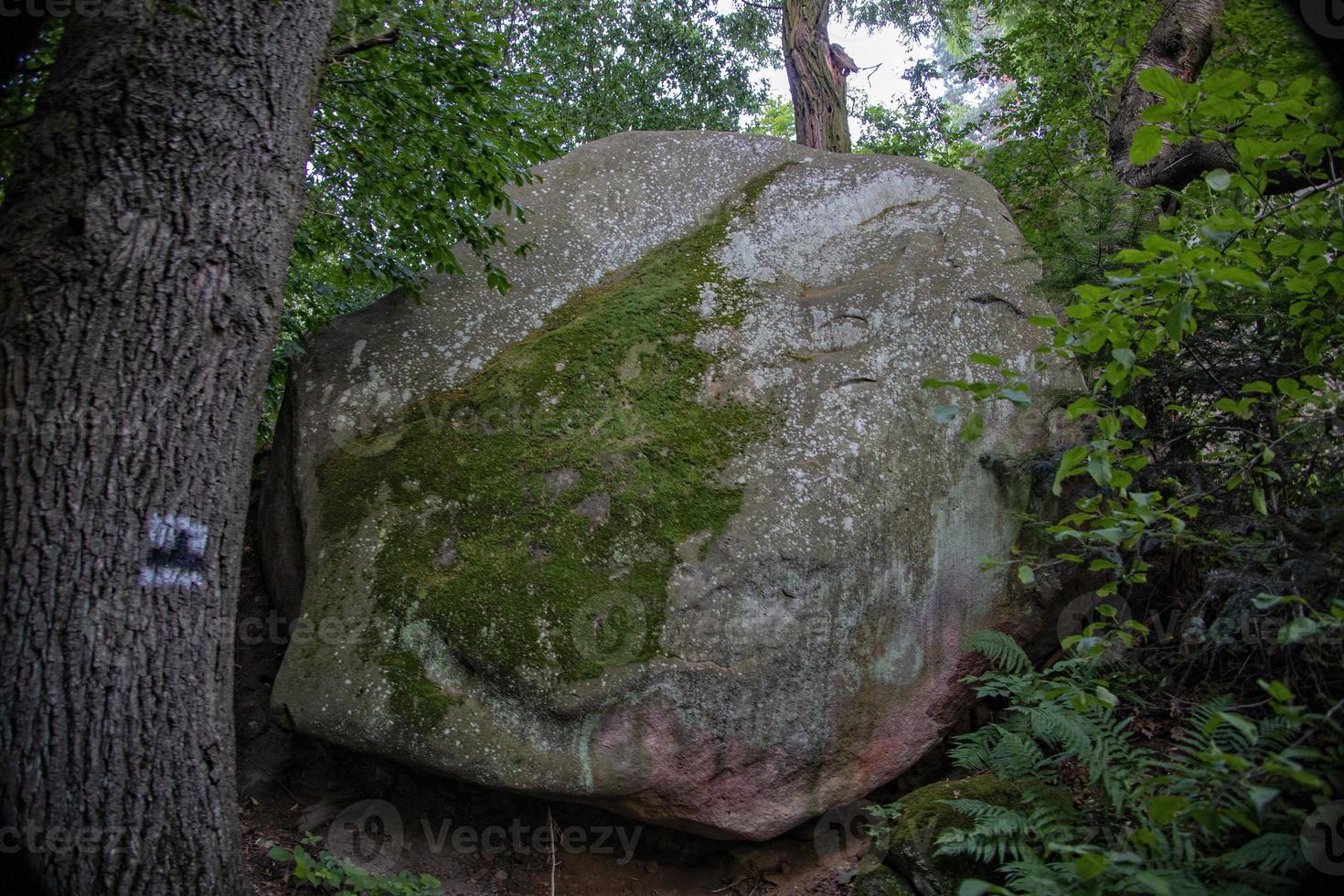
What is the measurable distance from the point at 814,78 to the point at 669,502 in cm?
605

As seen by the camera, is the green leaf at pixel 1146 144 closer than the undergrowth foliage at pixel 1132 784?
No

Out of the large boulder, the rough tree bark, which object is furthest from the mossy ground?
the rough tree bark

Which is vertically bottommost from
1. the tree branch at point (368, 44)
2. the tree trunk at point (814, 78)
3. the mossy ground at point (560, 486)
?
the mossy ground at point (560, 486)

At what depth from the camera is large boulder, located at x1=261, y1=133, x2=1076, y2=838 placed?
3711 mm

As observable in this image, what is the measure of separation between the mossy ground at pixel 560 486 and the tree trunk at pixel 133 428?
3.80 feet

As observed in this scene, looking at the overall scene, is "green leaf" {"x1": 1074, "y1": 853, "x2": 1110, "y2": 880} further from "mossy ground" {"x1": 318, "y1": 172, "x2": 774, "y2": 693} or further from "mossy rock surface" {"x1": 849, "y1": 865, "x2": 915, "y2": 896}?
"mossy ground" {"x1": 318, "y1": 172, "x2": 774, "y2": 693}

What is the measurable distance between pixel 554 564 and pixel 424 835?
1.36 meters

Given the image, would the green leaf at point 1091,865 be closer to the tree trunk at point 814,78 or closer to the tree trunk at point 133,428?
the tree trunk at point 133,428

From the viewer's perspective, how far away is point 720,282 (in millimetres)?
4766

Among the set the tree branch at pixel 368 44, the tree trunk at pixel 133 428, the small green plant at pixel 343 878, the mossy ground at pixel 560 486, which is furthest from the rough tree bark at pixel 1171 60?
the small green plant at pixel 343 878

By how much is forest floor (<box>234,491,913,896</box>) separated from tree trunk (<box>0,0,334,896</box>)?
129 cm

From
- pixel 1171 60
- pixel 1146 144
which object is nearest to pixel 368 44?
pixel 1146 144

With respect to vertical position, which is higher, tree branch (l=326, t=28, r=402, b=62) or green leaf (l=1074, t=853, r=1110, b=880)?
tree branch (l=326, t=28, r=402, b=62)

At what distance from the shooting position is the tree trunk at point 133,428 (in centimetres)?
246
